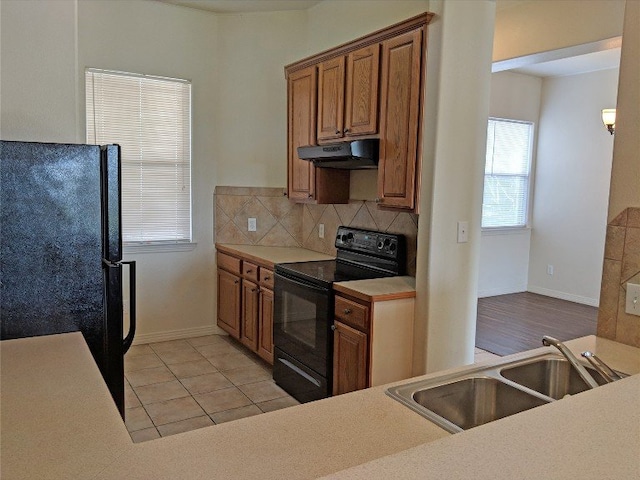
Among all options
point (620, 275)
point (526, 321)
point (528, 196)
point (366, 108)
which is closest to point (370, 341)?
point (620, 275)

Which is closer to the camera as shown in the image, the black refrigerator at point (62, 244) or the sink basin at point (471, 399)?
the sink basin at point (471, 399)

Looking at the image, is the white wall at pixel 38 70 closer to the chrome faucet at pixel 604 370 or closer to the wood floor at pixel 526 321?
the chrome faucet at pixel 604 370

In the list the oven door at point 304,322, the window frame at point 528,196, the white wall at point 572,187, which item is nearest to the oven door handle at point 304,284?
the oven door at point 304,322

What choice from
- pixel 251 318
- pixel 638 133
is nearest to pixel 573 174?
pixel 251 318

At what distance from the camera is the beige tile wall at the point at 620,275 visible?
1849mm

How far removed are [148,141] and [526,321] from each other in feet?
14.2

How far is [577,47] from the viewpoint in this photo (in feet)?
12.0

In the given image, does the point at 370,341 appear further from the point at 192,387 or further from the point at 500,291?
the point at 500,291

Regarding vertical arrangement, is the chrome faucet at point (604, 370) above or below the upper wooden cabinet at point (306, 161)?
below

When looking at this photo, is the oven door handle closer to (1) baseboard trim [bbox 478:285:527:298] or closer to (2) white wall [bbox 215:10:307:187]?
(2) white wall [bbox 215:10:307:187]

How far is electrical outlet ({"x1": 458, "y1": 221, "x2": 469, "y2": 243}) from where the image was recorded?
297 cm

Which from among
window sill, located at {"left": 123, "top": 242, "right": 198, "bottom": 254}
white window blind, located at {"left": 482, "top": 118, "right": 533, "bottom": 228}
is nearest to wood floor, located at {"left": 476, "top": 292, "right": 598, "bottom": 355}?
white window blind, located at {"left": 482, "top": 118, "right": 533, "bottom": 228}

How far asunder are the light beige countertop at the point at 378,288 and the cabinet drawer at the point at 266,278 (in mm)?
910

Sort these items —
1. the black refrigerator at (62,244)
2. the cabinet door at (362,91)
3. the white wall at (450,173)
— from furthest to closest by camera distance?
the cabinet door at (362,91)
the white wall at (450,173)
the black refrigerator at (62,244)
